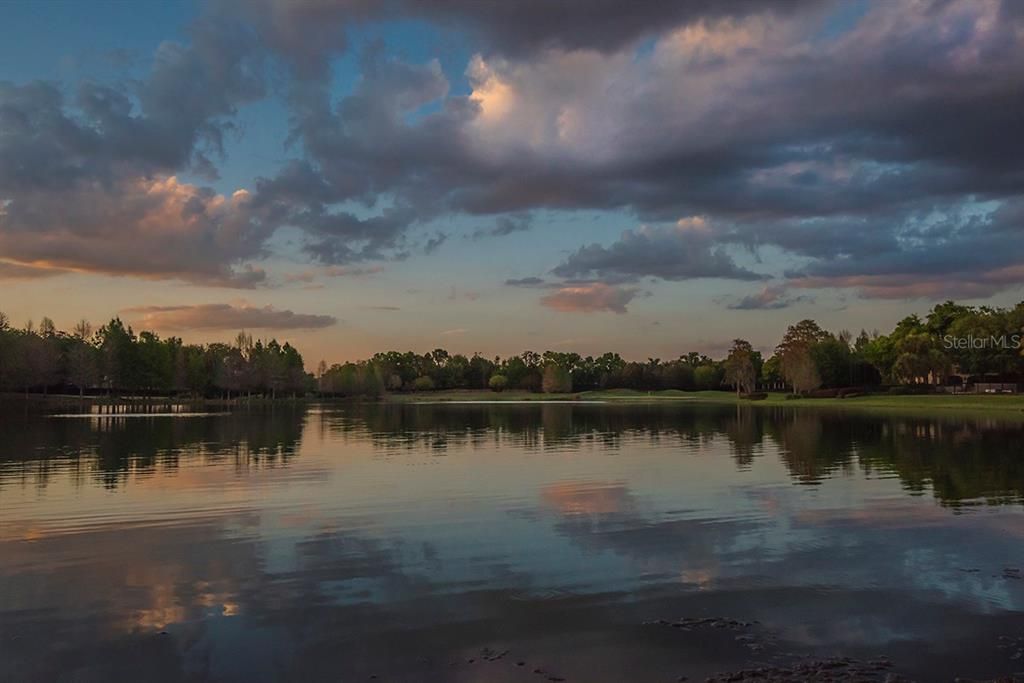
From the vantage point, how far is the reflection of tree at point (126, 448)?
1583 inches

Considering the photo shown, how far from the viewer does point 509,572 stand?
57.6ft

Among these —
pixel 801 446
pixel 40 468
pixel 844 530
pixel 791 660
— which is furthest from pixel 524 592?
pixel 801 446

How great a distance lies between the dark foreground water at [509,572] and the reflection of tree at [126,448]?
2.28 meters

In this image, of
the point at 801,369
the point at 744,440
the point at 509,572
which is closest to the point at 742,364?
the point at 801,369

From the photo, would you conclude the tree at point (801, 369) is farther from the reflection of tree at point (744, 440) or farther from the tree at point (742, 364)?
the reflection of tree at point (744, 440)

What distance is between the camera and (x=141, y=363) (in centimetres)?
18088

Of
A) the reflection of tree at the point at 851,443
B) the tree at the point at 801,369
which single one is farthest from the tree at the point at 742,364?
the reflection of tree at the point at 851,443

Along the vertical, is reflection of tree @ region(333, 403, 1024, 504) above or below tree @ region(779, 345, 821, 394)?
below

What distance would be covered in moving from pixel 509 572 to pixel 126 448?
140 feet

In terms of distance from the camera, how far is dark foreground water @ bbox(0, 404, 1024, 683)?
1218 cm

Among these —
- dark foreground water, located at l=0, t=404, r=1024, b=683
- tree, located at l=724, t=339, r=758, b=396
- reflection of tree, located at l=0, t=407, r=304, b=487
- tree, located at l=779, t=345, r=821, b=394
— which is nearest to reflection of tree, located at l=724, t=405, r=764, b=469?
dark foreground water, located at l=0, t=404, r=1024, b=683

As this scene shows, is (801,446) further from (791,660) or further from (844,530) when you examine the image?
(791,660)

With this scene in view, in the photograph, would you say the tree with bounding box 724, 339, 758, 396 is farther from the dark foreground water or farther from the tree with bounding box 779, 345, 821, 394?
the dark foreground water

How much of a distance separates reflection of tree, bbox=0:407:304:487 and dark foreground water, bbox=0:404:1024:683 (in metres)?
2.28
